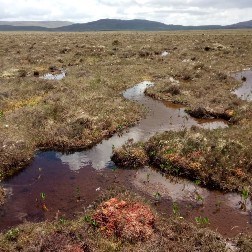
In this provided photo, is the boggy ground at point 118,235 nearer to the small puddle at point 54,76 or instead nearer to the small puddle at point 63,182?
the small puddle at point 63,182

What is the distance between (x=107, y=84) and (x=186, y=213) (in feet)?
75.6

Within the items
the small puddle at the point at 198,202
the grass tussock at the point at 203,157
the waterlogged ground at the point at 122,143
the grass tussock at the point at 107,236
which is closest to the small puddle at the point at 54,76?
the waterlogged ground at the point at 122,143

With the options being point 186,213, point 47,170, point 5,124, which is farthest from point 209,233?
Result: point 5,124

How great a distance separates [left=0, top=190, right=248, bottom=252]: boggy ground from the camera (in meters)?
12.2

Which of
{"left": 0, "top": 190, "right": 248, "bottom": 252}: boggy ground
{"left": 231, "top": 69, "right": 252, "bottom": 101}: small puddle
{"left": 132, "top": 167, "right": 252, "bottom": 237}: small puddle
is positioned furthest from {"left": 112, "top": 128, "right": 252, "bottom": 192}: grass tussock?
{"left": 231, "top": 69, "right": 252, "bottom": 101}: small puddle

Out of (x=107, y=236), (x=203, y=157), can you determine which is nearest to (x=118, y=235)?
(x=107, y=236)

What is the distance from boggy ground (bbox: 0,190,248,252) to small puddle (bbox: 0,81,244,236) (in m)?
1.21

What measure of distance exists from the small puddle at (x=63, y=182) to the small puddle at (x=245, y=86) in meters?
12.6

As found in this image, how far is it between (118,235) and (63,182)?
224 inches

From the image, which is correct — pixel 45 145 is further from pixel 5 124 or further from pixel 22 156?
pixel 5 124

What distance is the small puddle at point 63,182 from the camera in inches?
590

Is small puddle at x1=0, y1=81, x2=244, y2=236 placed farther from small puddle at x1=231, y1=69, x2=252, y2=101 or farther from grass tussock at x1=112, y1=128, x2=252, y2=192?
small puddle at x1=231, y1=69, x2=252, y2=101

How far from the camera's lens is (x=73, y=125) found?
22781 mm

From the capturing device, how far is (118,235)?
12.9m
